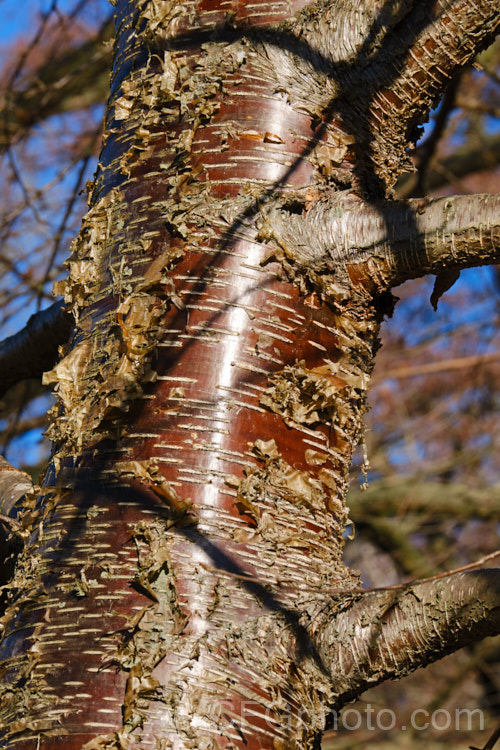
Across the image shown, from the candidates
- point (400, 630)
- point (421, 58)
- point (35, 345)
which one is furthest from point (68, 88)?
point (400, 630)

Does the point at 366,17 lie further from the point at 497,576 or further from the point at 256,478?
the point at 497,576

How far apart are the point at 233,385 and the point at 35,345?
0.97 m

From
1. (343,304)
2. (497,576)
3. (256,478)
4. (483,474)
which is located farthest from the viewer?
(483,474)

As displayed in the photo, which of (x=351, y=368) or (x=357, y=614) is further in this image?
(x=351, y=368)

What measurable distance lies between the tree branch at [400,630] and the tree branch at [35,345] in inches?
39.3

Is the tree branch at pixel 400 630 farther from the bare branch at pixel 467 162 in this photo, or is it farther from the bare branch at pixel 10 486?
the bare branch at pixel 467 162

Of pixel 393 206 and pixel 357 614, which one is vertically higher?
pixel 393 206

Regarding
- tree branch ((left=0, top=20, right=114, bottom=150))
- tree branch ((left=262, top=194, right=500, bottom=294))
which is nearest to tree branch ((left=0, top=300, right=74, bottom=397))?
tree branch ((left=262, top=194, right=500, bottom=294))

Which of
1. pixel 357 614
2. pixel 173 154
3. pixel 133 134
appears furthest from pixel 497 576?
pixel 133 134

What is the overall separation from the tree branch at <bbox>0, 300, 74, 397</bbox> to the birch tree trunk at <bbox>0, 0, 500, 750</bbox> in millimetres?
482

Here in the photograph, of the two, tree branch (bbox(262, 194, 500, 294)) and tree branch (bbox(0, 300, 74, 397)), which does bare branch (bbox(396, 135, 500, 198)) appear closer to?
tree branch (bbox(0, 300, 74, 397))

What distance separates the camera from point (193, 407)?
108cm

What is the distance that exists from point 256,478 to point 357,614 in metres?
0.23

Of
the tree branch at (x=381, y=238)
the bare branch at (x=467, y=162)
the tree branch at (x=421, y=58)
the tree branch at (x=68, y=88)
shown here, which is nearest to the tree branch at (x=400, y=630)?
the tree branch at (x=381, y=238)
